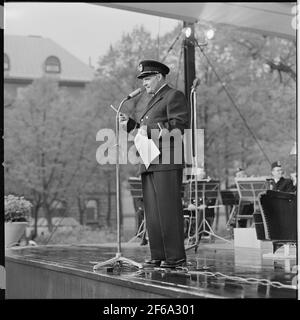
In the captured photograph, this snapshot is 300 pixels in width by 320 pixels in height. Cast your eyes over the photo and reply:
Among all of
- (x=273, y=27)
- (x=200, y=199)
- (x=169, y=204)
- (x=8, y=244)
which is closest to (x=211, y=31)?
(x=273, y=27)

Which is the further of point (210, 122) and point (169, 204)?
point (210, 122)

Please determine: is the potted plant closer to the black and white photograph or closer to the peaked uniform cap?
the black and white photograph

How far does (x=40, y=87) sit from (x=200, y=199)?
1232cm

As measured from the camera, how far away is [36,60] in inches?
1128

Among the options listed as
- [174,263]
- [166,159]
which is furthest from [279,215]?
[166,159]

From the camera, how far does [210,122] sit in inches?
786

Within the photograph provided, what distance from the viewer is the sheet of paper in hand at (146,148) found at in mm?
4605

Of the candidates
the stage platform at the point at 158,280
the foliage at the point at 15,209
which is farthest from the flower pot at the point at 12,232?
the stage platform at the point at 158,280

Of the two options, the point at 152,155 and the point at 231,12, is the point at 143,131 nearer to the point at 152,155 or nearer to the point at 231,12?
the point at 152,155

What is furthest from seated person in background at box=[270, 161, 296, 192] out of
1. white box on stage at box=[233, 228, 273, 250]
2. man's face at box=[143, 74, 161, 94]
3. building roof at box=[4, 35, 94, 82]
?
building roof at box=[4, 35, 94, 82]

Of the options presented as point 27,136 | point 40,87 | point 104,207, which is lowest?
point 104,207

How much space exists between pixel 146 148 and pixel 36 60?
82.0 feet

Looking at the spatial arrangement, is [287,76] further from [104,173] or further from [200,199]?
[200,199]

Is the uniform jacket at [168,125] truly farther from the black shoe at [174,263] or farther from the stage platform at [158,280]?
the stage platform at [158,280]
